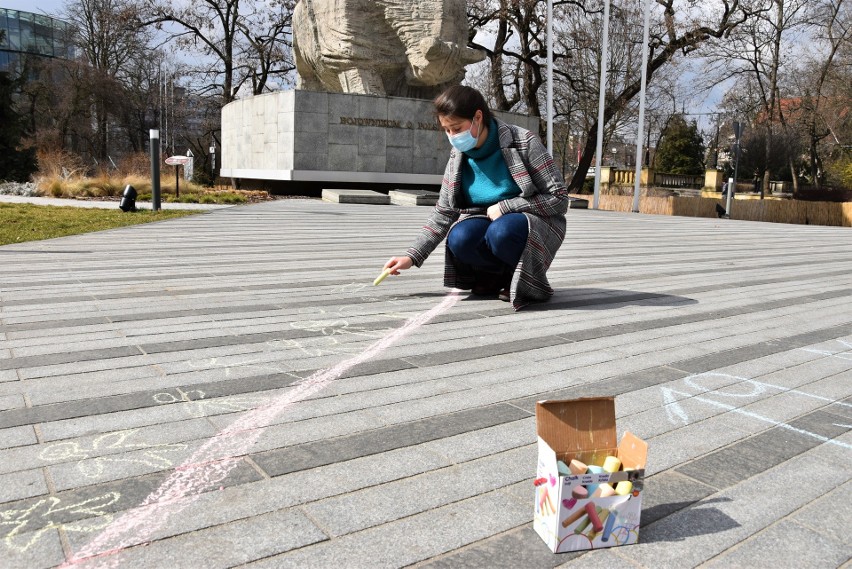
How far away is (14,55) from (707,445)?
61144 millimetres

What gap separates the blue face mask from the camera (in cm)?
461

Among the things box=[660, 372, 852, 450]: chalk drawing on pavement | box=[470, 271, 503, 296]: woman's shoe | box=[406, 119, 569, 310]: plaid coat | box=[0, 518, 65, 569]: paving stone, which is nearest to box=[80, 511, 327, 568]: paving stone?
box=[0, 518, 65, 569]: paving stone

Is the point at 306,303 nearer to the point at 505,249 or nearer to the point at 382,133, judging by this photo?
the point at 505,249

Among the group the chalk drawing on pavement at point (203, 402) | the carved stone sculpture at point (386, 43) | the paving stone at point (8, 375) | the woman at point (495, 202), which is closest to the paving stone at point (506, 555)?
the chalk drawing on pavement at point (203, 402)

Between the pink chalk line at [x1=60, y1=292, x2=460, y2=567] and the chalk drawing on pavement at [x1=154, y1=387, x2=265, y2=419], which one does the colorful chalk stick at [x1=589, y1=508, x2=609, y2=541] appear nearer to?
the pink chalk line at [x1=60, y1=292, x2=460, y2=567]

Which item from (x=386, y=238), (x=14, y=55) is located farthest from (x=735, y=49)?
(x=14, y=55)

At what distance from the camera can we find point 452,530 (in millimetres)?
1934

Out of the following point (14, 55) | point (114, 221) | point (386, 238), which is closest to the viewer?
point (386, 238)

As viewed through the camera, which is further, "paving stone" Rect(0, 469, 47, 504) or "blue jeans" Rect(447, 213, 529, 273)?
"blue jeans" Rect(447, 213, 529, 273)

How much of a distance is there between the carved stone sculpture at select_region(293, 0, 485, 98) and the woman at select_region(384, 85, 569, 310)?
1477 cm

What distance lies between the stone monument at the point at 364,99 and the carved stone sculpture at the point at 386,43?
0.03 meters

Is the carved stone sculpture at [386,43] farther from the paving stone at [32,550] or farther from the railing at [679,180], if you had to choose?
the railing at [679,180]

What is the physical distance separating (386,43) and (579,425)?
19.0 metres

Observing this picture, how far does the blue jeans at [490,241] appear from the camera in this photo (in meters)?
4.82
